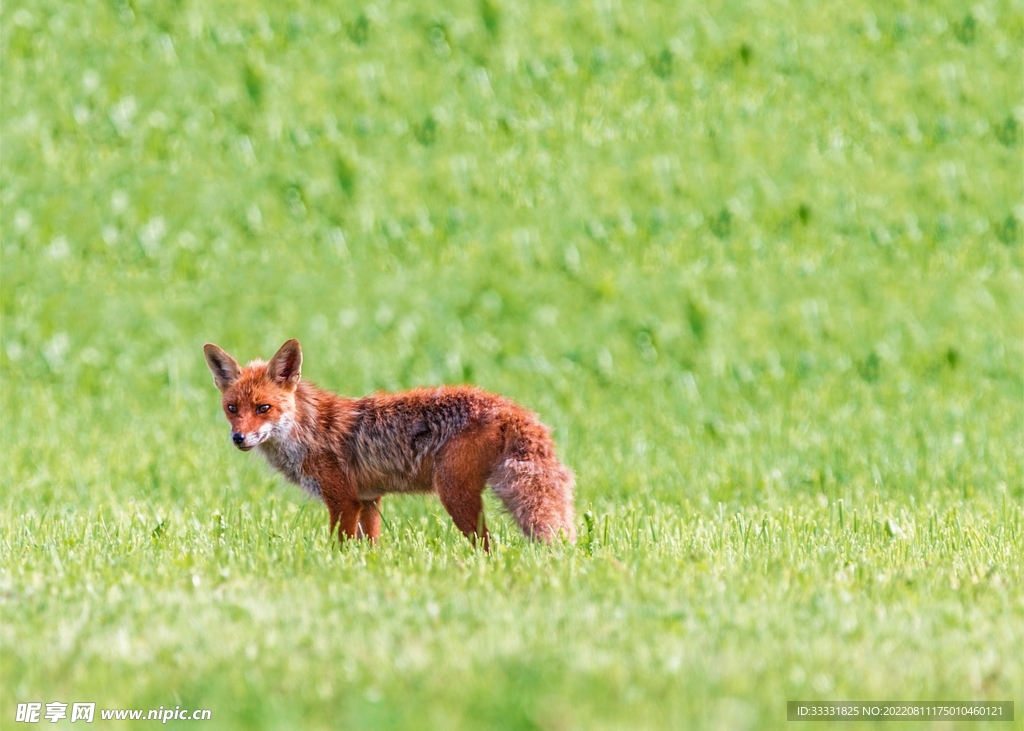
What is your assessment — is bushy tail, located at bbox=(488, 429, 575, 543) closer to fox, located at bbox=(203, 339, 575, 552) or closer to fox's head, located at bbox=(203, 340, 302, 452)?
fox, located at bbox=(203, 339, 575, 552)

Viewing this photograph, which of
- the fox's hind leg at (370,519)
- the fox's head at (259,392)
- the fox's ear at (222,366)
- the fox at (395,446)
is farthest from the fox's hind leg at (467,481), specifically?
the fox's ear at (222,366)

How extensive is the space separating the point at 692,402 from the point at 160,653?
8.28 m

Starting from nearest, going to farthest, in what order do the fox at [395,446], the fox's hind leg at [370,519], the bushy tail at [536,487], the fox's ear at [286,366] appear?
the bushy tail at [536,487] → the fox at [395,446] → the fox's ear at [286,366] → the fox's hind leg at [370,519]

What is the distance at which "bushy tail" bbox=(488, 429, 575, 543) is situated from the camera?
22.9ft

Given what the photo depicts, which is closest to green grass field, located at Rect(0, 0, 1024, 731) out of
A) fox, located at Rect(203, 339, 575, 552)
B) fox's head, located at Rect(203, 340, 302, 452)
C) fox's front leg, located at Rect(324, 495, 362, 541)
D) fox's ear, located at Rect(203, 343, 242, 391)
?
fox's front leg, located at Rect(324, 495, 362, 541)

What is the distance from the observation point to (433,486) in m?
7.64

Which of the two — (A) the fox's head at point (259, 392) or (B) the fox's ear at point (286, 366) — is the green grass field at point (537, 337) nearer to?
(A) the fox's head at point (259, 392)

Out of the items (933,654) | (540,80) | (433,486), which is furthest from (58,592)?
(540,80)

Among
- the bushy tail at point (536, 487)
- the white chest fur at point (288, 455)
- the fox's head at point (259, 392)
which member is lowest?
the bushy tail at point (536, 487)

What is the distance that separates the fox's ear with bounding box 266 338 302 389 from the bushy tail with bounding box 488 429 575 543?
4.42ft

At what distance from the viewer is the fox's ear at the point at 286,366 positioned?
7.59 metres

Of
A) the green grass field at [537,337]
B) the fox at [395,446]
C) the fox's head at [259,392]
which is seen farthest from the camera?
the fox's head at [259,392]

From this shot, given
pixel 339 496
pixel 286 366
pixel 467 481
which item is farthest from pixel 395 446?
pixel 286 366

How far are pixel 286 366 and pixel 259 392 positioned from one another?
0.25 meters
